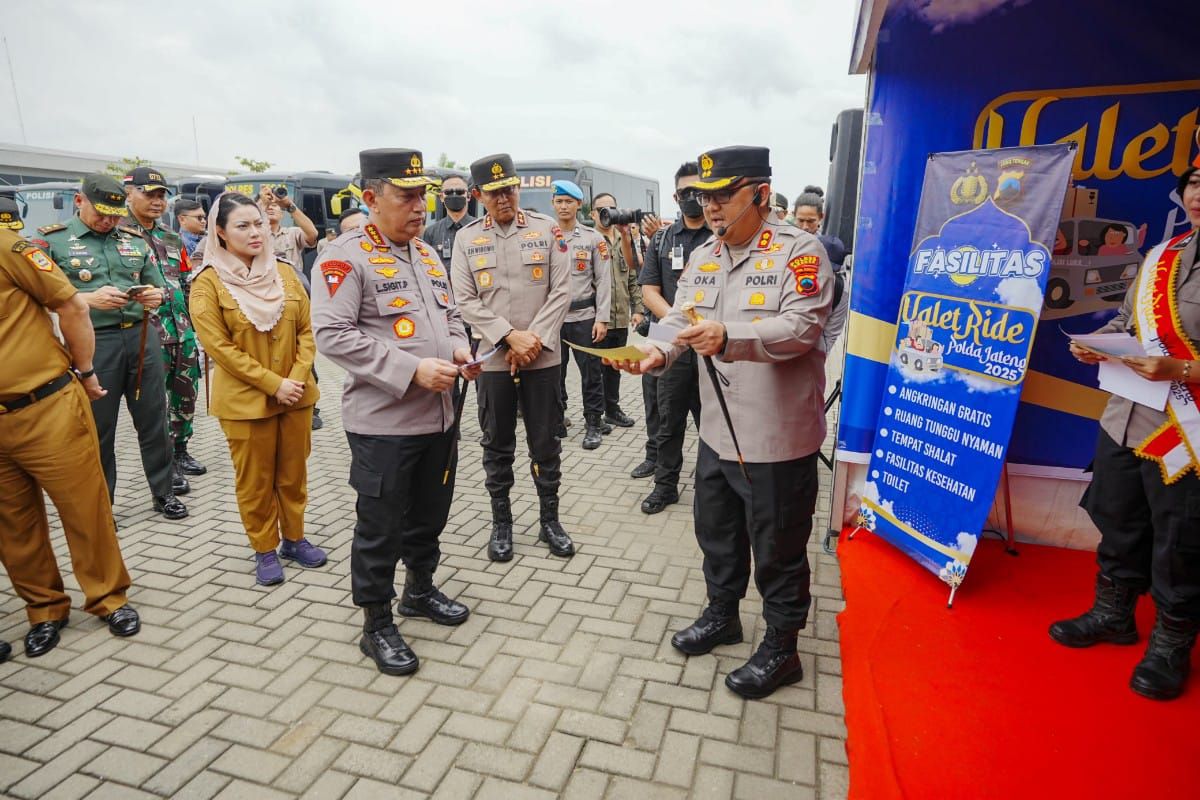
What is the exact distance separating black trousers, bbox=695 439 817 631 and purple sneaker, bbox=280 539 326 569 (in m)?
2.26

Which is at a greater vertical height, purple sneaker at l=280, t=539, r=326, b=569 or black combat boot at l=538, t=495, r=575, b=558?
black combat boot at l=538, t=495, r=575, b=558

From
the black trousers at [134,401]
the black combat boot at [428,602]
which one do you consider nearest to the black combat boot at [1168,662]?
the black combat boot at [428,602]

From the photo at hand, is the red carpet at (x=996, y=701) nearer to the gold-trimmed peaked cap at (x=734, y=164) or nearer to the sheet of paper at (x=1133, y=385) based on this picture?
the sheet of paper at (x=1133, y=385)

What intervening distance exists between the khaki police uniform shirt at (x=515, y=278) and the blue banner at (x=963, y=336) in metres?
1.87

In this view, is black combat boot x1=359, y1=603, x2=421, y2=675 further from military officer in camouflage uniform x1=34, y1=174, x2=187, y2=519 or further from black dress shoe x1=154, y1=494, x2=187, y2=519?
black dress shoe x1=154, y1=494, x2=187, y2=519

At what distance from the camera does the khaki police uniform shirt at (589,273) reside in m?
5.39

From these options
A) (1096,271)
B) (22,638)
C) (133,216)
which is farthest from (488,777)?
(133,216)

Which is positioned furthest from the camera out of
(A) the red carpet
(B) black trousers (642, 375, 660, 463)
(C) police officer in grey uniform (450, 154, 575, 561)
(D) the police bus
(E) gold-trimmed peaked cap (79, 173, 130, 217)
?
(D) the police bus

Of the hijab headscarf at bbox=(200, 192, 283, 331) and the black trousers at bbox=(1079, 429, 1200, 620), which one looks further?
the hijab headscarf at bbox=(200, 192, 283, 331)

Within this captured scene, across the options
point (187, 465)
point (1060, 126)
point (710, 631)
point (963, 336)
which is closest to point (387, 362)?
point (710, 631)

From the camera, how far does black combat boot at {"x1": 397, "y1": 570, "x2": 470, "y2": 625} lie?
3.15 m

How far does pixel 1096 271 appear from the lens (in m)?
3.32

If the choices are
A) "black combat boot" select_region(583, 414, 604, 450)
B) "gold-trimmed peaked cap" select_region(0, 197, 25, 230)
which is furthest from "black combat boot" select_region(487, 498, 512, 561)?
"gold-trimmed peaked cap" select_region(0, 197, 25, 230)

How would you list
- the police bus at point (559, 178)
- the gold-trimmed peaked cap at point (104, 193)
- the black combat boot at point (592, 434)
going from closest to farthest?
the gold-trimmed peaked cap at point (104, 193) → the black combat boot at point (592, 434) → the police bus at point (559, 178)
